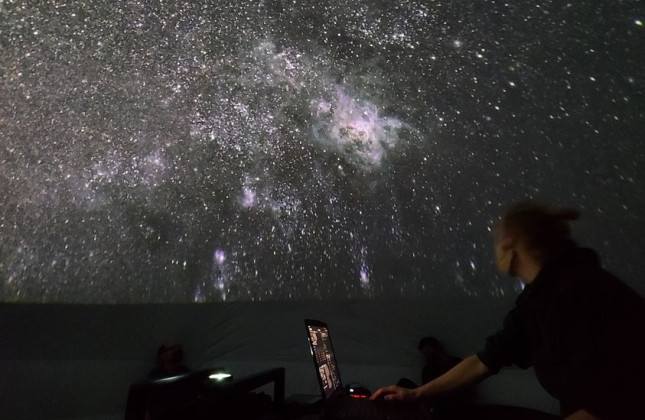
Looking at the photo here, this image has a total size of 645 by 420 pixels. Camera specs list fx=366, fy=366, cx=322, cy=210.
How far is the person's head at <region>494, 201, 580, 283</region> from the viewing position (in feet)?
1.83

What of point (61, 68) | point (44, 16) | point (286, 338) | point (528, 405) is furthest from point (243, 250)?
point (528, 405)

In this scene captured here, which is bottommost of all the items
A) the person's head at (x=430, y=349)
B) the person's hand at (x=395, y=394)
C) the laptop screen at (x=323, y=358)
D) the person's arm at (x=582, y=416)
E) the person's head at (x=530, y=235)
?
the person's head at (x=430, y=349)

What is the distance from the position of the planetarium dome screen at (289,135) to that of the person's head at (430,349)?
4.57 ft

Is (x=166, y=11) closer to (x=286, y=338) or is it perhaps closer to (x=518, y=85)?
(x=518, y=85)

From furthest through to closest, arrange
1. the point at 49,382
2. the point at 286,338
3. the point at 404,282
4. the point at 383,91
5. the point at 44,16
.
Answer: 1. the point at 286,338
2. the point at 49,382
3. the point at 404,282
4. the point at 383,91
5. the point at 44,16

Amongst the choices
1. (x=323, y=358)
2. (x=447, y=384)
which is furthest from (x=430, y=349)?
(x=447, y=384)

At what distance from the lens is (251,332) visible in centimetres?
275

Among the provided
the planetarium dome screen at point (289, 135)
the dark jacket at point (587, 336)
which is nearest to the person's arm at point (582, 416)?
the dark jacket at point (587, 336)

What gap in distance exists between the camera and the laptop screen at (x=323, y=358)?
83 cm

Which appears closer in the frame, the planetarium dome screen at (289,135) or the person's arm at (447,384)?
the person's arm at (447,384)

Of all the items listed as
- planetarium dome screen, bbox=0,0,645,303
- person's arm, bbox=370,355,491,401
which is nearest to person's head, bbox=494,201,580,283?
person's arm, bbox=370,355,491,401

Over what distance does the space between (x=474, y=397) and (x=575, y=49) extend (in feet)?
6.45

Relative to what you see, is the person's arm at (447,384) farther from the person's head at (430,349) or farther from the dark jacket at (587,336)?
the person's head at (430,349)

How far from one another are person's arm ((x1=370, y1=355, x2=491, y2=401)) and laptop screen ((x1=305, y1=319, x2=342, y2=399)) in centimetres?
15
